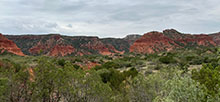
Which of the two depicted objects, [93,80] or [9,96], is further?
[93,80]

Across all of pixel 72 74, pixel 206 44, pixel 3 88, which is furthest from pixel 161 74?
pixel 206 44

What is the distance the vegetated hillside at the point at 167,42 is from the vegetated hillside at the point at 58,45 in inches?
1245

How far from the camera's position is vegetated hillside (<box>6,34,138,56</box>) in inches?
4887

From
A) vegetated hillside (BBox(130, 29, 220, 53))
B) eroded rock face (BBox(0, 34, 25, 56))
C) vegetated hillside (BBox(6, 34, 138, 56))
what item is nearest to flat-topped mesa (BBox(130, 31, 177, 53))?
vegetated hillside (BBox(130, 29, 220, 53))

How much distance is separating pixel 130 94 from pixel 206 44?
13635 centimetres

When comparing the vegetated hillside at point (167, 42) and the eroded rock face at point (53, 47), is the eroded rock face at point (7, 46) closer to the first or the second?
the eroded rock face at point (53, 47)

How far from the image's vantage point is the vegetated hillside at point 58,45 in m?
124

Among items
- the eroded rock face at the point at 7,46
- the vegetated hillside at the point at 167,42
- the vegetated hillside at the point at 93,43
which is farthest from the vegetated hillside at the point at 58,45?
the vegetated hillside at the point at 167,42

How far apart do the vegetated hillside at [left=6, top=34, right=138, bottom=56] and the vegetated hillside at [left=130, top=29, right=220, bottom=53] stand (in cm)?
3162

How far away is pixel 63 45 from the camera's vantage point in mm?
126562

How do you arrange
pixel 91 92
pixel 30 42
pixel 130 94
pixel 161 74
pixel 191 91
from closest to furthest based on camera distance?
pixel 191 91, pixel 91 92, pixel 130 94, pixel 161 74, pixel 30 42

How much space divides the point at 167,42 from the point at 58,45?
7288cm

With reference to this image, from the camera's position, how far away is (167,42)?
12644 cm

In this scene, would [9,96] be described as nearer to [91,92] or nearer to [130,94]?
[91,92]
